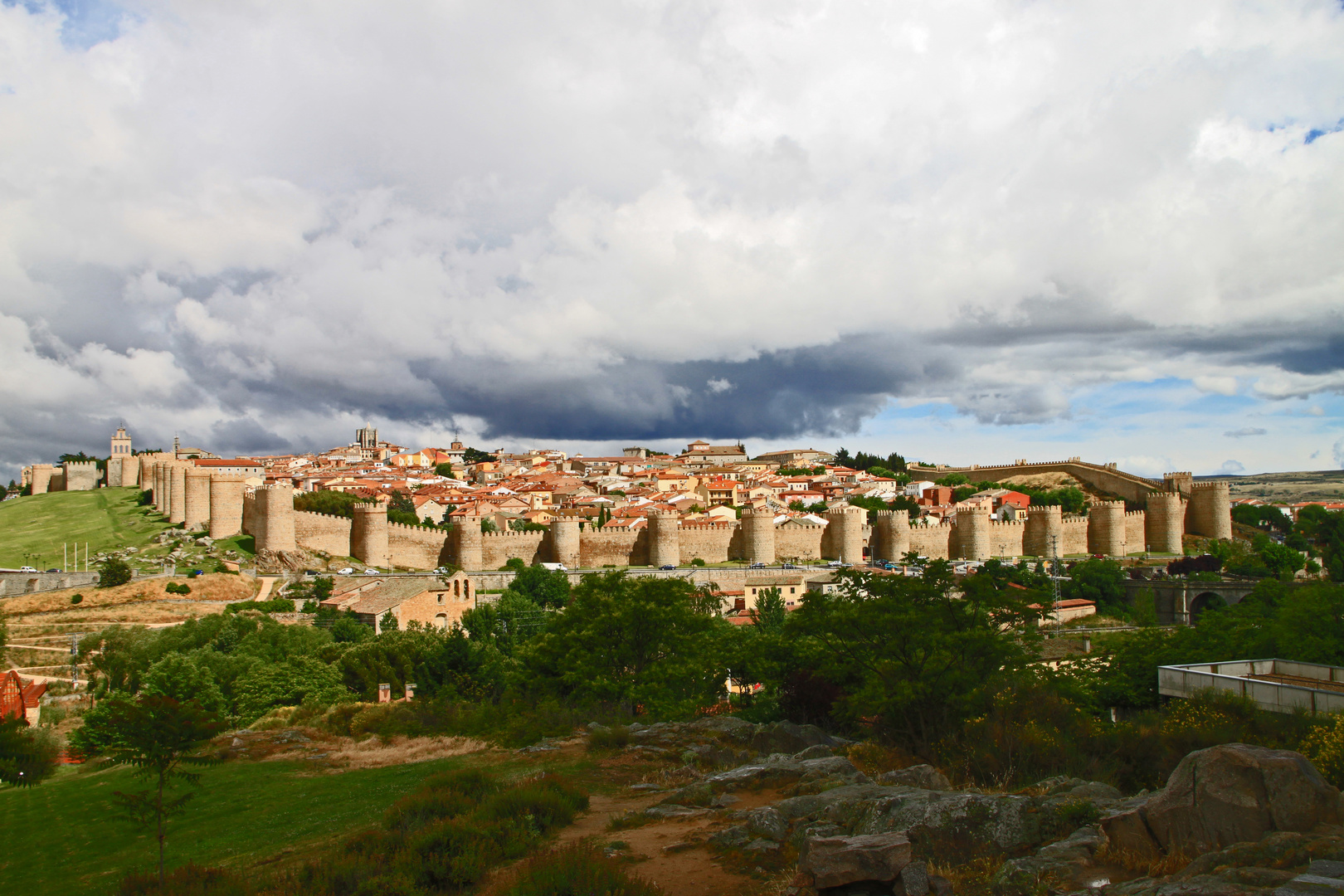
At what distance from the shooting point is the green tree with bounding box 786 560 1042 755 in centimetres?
1348

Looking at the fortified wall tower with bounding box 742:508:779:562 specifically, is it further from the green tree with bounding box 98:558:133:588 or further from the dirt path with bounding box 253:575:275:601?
the green tree with bounding box 98:558:133:588

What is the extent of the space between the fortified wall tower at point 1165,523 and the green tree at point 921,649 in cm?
5594

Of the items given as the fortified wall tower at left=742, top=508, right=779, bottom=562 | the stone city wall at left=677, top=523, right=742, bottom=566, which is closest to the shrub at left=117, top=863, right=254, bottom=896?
the stone city wall at left=677, top=523, right=742, bottom=566

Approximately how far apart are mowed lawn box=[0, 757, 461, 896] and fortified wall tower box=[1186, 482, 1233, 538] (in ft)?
226

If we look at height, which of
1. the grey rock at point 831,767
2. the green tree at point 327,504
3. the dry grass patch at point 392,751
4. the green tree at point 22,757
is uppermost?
→ the green tree at point 327,504

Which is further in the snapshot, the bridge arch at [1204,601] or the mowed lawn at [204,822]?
the bridge arch at [1204,601]

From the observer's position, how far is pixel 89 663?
95.9ft

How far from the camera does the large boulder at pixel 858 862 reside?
583cm

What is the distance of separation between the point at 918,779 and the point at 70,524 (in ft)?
206

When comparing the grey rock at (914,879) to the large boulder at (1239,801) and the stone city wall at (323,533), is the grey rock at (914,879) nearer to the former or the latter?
the large boulder at (1239,801)

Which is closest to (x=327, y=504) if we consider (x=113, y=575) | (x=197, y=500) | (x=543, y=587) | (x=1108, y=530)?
(x=197, y=500)

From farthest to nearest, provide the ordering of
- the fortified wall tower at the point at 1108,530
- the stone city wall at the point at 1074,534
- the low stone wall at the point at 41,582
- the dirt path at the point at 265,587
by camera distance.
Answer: the stone city wall at the point at 1074,534 → the fortified wall tower at the point at 1108,530 → the dirt path at the point at 265,587 → the low stone wall at the point at 41,582

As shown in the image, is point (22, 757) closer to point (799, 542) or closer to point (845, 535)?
point (799, 542)

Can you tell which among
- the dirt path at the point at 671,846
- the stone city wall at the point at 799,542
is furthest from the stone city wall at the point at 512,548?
the dirt path at the point at 671,846
